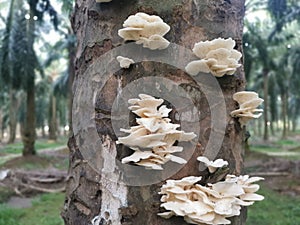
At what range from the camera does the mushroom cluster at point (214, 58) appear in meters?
0.97

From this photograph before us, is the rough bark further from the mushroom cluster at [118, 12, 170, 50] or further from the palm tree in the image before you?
the mushroom cluster at [118, 12, 170, 50]

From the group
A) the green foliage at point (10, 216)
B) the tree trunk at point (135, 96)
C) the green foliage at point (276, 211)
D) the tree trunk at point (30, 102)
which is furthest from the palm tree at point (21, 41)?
the tree trunk at point (135, 96)

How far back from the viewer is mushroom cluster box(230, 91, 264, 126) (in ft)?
3.35

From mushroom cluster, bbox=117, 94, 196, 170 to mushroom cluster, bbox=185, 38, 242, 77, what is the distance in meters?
0.14

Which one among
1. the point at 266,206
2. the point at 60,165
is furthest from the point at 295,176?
the point at 60,165

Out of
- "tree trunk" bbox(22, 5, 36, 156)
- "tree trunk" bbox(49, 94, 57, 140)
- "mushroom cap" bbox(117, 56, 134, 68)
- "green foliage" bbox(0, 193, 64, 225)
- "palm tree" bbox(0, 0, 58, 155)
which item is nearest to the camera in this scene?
"mushroom cap" bbox(117, 56, 134, 68)

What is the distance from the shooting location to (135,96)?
3.22 ft

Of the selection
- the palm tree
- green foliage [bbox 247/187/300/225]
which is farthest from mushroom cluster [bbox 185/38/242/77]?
the palm tree

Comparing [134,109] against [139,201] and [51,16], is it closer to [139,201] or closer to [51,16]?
[139,201]

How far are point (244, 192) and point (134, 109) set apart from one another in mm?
382

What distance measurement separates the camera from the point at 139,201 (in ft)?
3.06

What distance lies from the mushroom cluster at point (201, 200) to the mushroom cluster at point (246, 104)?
0.19 metres

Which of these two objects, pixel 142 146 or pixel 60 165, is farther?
pixel 60 165

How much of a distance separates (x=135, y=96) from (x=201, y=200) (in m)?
0.32
